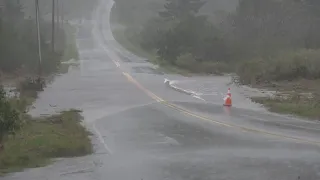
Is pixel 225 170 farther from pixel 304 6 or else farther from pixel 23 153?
pixel 304 6

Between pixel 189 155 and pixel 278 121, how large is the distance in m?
6.64

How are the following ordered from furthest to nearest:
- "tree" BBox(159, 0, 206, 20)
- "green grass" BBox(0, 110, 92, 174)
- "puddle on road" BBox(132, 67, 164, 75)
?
"tree" BBox(159, 0, 206, 20)
"puddle on road" BBox(132, 67, 164, 75)
"green grass" BBox(0, 110, 92, 174)

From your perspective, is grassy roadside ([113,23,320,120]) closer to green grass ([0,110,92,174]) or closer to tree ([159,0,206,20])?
green grass ([0,110,92,174])

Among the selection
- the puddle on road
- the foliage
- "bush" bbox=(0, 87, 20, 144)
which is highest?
"bush" bbox=(0, 87, 20, 144)

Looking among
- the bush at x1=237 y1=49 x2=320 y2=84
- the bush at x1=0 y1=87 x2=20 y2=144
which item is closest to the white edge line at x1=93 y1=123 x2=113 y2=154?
the bush at x1=0 y1=87 x2=20 y2=144

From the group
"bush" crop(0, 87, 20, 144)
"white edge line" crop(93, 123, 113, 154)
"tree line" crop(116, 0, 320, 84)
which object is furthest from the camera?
"tree line" crop(116, 0, 320, 84)

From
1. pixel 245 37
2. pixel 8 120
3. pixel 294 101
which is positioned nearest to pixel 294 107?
pixel 294 101

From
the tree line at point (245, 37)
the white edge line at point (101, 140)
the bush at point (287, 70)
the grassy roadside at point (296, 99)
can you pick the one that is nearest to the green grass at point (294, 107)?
the grassy roadside at point (296, 99)

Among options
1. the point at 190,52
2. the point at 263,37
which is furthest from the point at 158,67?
the point at 263,37

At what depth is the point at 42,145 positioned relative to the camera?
46.9ft

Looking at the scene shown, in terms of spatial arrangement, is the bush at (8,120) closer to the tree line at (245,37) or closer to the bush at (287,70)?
the bush at (287,70)

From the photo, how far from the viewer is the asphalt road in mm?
11492

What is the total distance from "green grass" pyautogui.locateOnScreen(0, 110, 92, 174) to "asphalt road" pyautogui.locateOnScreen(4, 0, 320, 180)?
1.47 feet

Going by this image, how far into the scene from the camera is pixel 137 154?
13.7m
